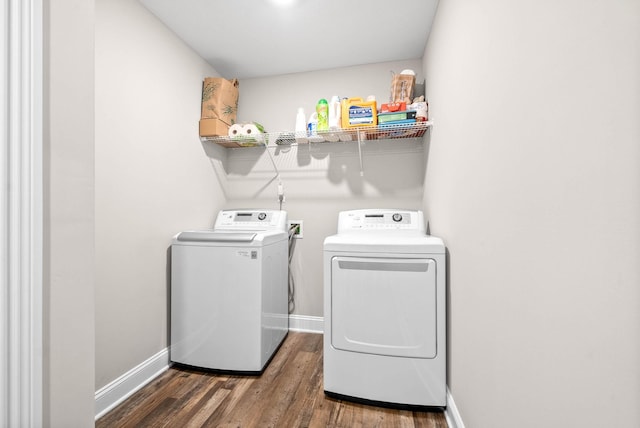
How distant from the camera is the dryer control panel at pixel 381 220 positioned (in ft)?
6.50

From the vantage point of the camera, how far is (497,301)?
859 mm

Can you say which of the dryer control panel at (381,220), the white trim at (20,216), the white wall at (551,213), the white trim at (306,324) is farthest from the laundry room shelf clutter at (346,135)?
the white trim at (20,216)

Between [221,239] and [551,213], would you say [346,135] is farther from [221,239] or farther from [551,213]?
[551,213]

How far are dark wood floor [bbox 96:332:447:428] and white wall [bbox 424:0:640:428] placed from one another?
0.51m

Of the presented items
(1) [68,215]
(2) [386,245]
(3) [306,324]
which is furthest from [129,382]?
(2) [386,245]

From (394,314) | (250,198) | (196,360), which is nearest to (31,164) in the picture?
(394,314)

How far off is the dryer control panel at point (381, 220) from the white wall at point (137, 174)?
1199 mm

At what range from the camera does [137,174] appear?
1.62m

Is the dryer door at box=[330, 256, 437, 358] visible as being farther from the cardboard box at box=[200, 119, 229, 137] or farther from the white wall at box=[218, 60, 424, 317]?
the cardboard box at box=[200, 119, 229, 137]

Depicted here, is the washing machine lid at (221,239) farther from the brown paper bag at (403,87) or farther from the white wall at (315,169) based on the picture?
the brown paper bag at (403,87)

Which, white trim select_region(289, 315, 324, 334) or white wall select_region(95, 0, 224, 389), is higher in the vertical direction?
white wall select_region(95, 0, 224, 389)

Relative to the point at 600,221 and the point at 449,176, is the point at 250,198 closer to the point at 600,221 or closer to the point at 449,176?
the point at 449,176

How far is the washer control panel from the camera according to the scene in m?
2.28

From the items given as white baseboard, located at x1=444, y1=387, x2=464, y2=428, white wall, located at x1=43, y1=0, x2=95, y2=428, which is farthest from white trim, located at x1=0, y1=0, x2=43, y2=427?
white baseboard, located at x1=444, y1=387, x2=464, y2=428
